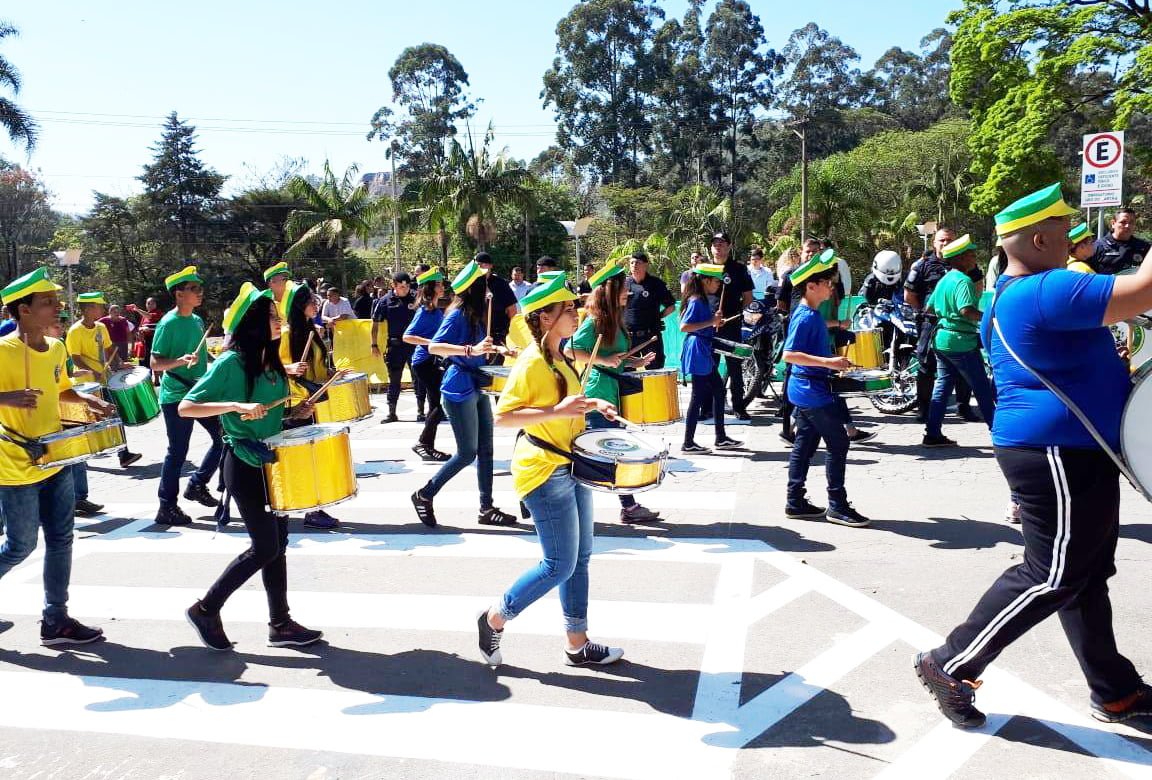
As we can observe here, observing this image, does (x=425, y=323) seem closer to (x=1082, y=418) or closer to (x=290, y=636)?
(x=290, y=636)

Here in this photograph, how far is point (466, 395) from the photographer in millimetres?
7496

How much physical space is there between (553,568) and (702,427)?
7261 mm

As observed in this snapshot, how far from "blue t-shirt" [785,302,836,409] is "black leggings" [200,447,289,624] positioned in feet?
12.1

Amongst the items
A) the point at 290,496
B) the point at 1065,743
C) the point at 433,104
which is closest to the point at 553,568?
the point at 290,496

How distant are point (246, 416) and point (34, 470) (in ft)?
4.29

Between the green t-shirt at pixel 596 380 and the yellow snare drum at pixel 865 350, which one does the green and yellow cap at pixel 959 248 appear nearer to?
the yellow snare drum at pixel 865 350

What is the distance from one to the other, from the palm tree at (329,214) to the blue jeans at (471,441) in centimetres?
3519

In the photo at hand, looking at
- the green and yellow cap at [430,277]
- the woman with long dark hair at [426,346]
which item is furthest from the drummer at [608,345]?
the green and yellow cap at [430,277]

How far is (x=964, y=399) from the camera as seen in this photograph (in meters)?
10.5

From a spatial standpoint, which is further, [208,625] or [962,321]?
[962,321]

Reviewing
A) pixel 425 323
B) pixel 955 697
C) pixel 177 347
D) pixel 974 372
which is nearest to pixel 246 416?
pixel 955 697

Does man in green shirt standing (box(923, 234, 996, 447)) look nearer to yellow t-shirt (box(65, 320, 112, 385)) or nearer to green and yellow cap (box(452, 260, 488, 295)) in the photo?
green and yellow cap (box(452, 260, 488, 295))

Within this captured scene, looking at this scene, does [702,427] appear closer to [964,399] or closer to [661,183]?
[964,399]

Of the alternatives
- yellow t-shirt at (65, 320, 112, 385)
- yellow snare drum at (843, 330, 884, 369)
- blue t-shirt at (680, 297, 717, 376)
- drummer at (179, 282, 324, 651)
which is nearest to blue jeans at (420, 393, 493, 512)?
drummer at (179, 282, 324, 651)
